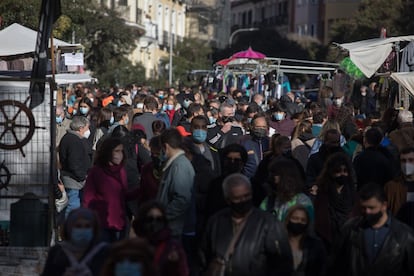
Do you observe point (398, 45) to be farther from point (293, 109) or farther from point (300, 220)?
point (300, 220)

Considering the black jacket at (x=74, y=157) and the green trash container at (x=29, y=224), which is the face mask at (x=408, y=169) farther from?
the black jacket at (x=74, y=157)

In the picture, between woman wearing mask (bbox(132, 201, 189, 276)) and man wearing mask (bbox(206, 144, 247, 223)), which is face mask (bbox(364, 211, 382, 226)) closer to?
→ woman wearing mask (bbox(132, 201, 189, 276))

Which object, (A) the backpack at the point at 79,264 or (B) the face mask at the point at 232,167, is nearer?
(A) the backpack at the point at 79,264

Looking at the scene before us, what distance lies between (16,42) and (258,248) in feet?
33.1

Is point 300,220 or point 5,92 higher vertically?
point 5,92

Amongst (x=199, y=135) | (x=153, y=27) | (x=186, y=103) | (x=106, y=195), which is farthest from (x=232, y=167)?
(x=153, y=27)

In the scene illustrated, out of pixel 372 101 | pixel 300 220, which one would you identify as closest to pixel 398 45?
pixel 372 101

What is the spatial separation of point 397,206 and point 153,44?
58.5 metres

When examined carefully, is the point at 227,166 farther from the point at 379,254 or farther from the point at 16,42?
the point at 16,42

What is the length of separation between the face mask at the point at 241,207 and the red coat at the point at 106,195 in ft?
8.35

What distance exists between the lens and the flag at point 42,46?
366 inches

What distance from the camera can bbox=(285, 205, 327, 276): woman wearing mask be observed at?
7.98 m

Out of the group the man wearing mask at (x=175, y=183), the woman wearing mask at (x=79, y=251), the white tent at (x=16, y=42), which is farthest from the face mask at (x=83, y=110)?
the woman wearing mask at (x=79, y=251)

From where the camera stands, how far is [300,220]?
8016mm
